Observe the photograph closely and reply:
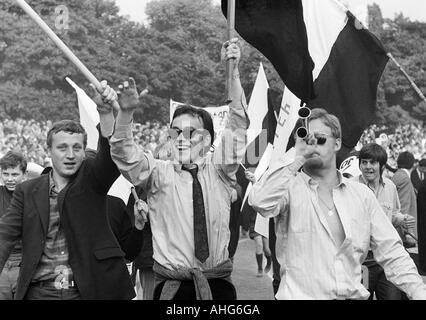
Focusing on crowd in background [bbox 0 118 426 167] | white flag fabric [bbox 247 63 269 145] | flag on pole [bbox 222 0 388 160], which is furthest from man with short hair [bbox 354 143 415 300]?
crowd in background [bbox 0 118 426 167]

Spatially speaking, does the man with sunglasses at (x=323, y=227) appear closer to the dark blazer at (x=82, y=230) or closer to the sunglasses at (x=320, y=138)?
the sunglasses at (x=320, y=138)

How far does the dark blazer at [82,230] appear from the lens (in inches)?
189

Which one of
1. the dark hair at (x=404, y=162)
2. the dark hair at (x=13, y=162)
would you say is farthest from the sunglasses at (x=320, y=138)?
the dark hair at (x=404, y=162)

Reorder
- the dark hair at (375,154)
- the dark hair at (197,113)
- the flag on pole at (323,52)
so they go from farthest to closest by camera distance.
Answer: the dark hair at (375,154)
the flag on pole at (323,52)
the dark hair at (197,113)

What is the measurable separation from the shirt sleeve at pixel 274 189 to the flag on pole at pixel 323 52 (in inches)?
95.0

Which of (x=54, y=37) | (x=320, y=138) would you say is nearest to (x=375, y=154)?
(x=320, y=138)

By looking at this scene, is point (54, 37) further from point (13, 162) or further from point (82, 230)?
point (13, 162)

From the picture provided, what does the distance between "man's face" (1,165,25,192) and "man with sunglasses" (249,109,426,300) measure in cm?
305

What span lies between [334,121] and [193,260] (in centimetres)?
111

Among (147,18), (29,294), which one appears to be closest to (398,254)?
(29,294)

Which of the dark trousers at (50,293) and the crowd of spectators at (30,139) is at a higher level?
the dark trousers at (50,293)

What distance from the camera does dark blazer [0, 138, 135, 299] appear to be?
4.80 metres

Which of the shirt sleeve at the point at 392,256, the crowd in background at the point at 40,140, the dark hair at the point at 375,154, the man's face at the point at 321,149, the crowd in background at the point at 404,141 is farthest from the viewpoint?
the crowd in background at the point at 404,141

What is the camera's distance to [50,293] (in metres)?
4.80
